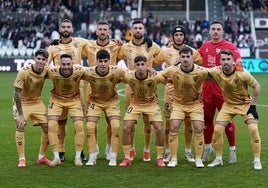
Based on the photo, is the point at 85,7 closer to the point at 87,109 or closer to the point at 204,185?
the point at 87,109

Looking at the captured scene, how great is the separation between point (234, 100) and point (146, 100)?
145 centimetres

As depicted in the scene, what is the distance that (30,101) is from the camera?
11.0 m

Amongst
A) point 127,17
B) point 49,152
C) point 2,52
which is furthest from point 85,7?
point 49,152

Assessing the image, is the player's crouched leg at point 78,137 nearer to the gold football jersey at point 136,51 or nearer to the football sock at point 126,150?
the football sock at point 126,150

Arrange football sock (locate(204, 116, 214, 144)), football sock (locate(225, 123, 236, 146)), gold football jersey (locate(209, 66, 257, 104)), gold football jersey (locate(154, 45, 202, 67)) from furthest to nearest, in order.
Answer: gold football jersey (locate(154, 45, 202, 67)) → football sock (locate(204, 116, 214, 144)) → football sock (locate(225, 123, 236, 146)) → gold football jersey (locate(209, 66, 257, 104))

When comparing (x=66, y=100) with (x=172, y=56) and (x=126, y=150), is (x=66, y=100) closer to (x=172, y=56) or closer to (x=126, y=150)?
(x=126, y=150)

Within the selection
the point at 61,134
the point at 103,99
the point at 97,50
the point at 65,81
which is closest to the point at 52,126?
the point at 61,134

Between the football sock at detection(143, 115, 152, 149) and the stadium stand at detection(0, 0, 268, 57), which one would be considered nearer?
the football sock at detection(143, 115, 152, 149)

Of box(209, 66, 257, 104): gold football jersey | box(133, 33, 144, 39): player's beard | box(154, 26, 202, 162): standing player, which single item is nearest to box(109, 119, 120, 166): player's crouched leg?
box(154, 26, 202, 162): standing player

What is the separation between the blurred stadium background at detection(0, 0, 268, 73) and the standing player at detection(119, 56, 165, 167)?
2276 cm

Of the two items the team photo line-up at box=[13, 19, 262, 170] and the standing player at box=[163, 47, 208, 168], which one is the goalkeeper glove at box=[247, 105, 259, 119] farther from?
the standing player at box=[163, 47, 208, 168]

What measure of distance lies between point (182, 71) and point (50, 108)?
224 cm

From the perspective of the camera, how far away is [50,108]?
11.0m

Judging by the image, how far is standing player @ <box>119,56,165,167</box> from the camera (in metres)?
10.8
